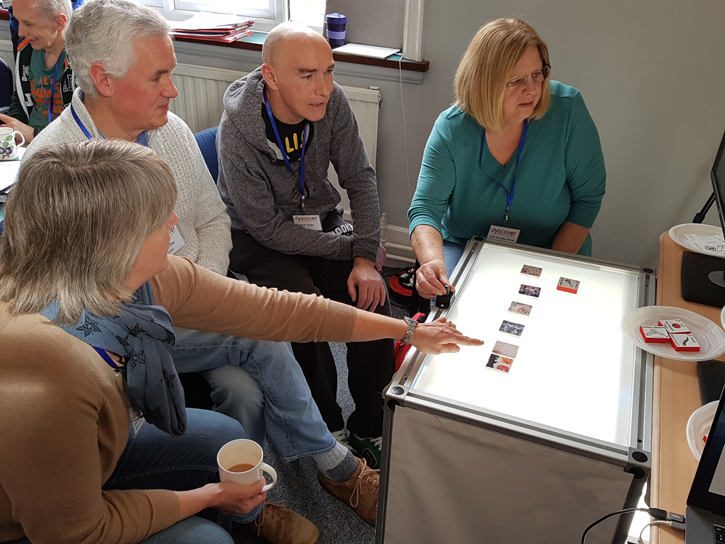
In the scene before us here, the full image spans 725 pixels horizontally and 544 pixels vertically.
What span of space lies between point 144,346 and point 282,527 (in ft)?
2.62

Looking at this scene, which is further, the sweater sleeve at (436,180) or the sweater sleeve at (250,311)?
the sweater sleeve at (436,180)

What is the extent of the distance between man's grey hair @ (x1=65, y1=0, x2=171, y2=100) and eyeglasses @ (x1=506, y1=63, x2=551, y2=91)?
1018 mm

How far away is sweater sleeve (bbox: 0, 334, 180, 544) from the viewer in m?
0.92

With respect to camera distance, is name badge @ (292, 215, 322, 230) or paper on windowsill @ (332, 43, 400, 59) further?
paper on windowsill @ (332, 43, 400, 59)

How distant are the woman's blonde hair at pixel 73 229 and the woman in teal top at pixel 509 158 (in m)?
0.97

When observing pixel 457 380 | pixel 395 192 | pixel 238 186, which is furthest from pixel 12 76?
pixel 457 380

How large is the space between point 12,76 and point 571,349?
2.88m

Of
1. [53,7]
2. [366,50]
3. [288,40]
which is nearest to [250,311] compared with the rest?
[288,40]

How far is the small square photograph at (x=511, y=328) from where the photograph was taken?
1.41m

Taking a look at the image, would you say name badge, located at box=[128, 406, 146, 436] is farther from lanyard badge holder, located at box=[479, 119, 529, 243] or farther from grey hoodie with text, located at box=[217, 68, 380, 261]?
lanyard badge holder, located at box=[479, 119, 529, 243]

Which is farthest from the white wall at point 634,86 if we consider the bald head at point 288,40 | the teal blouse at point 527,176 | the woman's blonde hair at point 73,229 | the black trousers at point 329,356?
the woman's blonde hair at point 73,229

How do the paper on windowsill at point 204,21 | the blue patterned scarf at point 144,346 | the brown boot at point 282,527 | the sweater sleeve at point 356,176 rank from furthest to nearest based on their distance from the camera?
the paper on windowsill at point 204,21, the sweater sleeve at point 356,176, the brown boot at point 282,527, the blue patterned scarf at point 144,346

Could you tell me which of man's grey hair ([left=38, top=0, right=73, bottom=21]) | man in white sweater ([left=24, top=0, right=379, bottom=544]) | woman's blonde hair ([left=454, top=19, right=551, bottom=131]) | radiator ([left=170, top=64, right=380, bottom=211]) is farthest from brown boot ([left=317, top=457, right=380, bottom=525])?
man's grey hair ([left=38, top=0, right=73, bottom=21])

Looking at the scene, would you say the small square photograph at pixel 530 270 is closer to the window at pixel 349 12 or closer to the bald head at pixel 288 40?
the bald head at pixel 288 40
